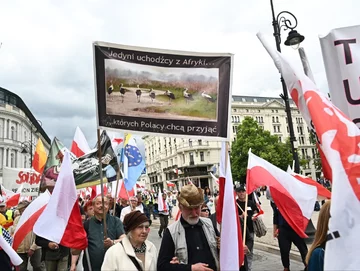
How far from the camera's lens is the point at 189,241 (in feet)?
10.1

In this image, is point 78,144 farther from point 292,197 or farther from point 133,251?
point 133,251

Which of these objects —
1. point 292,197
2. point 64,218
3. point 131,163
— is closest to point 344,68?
point 292,197

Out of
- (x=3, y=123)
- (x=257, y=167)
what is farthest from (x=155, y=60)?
(x=3, y=123)

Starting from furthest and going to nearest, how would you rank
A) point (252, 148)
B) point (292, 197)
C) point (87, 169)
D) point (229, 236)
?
point (252, 148) < point (87, 169) < point (292, 197) < point (229, 236)

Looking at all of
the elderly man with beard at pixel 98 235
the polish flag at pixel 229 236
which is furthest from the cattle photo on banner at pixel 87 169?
the polish flag at pixel 229 236

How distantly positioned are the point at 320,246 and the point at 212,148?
8469 centimetres

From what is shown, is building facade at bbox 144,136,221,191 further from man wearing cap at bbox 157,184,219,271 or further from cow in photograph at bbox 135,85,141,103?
man wearing cap at bbox 157,184,219,271

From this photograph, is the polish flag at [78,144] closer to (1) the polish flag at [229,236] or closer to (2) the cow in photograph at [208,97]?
(2) the cow in photograph at [208,97]

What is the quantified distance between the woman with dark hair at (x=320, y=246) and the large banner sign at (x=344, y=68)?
797 mm

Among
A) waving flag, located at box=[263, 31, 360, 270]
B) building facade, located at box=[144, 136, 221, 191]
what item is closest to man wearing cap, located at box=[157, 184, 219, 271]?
waving flag, located at box=[263, 31, 360, 270]

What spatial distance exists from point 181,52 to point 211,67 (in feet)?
1.20

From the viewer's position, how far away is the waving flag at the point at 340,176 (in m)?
1.83

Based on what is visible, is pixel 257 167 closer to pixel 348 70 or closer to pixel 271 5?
pixel 348 70

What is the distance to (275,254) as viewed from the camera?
913 cm
